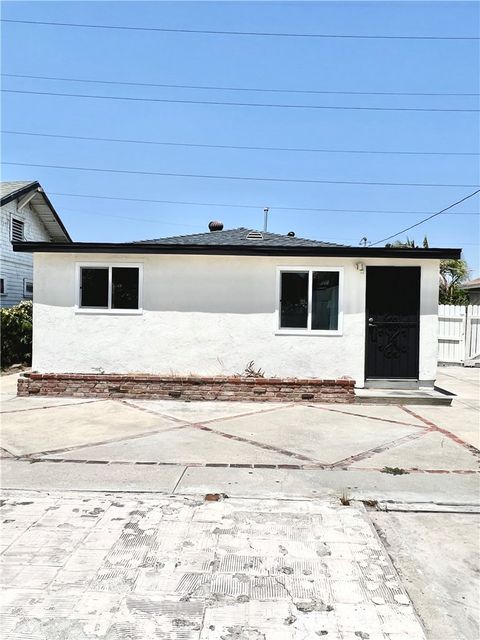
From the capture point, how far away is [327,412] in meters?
7.19

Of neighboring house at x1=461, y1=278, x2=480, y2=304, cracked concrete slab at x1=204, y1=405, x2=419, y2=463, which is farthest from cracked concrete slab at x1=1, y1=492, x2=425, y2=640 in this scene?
neighboring house at x1=461, y1=278, x2=480, y2=304

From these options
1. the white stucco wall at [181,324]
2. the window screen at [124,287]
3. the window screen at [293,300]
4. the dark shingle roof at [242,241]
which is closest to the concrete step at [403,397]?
the white stucco wall at [181,324]

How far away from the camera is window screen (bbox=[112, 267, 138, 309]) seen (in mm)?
8820

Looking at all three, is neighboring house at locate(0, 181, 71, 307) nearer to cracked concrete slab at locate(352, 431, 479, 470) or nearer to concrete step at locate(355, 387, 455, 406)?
concrete step at locate(355, 387, 455, 406)

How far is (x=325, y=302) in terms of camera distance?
28.6 ft

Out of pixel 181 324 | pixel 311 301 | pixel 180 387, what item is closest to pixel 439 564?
pixel 180 387

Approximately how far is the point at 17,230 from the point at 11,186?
1754mm

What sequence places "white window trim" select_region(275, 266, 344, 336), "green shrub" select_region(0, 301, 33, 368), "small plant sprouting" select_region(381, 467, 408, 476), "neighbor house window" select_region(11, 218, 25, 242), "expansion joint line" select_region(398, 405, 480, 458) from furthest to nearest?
"neighbor house window" select_region(11, 218, 25, 242), "green shrub" select_region(0, 301, 33, 368), "white window trim" select_region(275, 266, 344, 336), "expansion joint line" select_region(398, 405, 480, 458), "small plant sprouting" select_region(381, 467, 408, 476)

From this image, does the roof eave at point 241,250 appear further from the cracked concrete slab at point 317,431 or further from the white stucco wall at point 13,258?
the white stucco wall at point 13,258

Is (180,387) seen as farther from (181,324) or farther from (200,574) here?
(200,574)

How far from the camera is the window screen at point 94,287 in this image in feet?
29.0

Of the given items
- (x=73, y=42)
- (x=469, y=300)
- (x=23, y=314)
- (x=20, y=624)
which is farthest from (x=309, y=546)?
(x=469, y=300)

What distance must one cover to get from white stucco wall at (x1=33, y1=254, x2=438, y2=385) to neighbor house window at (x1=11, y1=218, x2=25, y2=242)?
8627 mm

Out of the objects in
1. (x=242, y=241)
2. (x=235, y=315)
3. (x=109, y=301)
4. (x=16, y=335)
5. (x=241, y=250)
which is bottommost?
(x=16, y=335)
